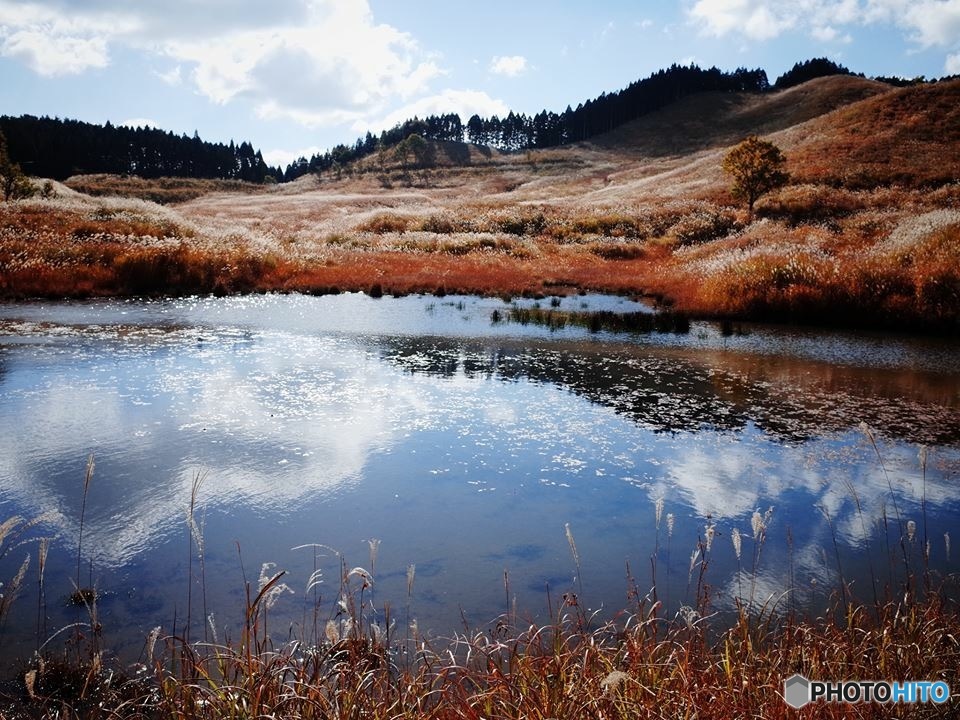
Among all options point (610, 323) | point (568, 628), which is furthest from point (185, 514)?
point (610, 323)

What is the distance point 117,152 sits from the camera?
140 metres

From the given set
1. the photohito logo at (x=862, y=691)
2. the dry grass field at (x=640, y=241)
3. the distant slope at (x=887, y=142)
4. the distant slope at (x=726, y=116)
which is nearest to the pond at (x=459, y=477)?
the photohito logo at (x=862, y=691)

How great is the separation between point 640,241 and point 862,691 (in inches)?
1677

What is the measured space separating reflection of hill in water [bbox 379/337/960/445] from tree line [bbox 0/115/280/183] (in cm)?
11748

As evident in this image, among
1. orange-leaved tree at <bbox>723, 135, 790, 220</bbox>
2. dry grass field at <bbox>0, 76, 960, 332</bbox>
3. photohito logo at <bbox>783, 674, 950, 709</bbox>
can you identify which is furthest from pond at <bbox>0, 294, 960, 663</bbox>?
orange-leaved tree at <bbox>723, 135, 790, 220</bbox>

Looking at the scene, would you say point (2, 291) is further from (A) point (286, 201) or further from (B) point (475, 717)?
(A) point (286, 201)

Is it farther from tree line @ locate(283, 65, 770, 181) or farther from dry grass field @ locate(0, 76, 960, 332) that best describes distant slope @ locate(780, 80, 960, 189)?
tree line @ locate(283, 65, 770, 181)

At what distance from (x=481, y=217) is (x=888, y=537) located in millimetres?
49662

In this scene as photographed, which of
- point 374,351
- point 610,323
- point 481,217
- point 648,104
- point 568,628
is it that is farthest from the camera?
point 648,104

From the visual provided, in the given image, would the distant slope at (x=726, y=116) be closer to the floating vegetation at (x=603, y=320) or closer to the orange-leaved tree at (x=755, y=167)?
the orange-leaved tree at (x=755, y=167)

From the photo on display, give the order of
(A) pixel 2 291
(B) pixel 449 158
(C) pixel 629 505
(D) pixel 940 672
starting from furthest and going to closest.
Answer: (B) pixel 449 158
(A) pixel 2 291
(C) pixel 629 505
(D) pixel 940 672

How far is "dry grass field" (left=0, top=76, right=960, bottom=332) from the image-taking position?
75.4 feet

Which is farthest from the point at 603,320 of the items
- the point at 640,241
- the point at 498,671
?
the point at 640,241

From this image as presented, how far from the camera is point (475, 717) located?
363 centimetres
